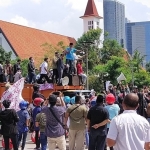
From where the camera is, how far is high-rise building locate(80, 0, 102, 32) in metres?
104

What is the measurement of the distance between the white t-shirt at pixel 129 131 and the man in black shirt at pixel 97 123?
4.13 m

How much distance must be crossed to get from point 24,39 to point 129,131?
228 ft

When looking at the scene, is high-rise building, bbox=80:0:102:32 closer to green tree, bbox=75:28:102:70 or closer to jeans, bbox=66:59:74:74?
green tree, bbox=75:28:102:70

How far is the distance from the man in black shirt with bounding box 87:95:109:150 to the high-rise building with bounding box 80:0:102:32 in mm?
94547

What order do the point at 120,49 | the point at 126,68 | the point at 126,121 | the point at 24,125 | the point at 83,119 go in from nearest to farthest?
the point at 126,121 → the point at 83,119 → the point at 24,125 → the point at 126,68 → the point at 120,49

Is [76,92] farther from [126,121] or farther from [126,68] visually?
[126,68]


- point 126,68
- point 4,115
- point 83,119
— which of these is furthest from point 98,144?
point 126,68

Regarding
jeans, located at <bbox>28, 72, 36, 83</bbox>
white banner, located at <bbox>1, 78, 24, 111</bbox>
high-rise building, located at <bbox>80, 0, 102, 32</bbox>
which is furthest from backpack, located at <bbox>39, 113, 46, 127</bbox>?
high-rise building, located at <bbox>80, 0, 102, 32</bbox>

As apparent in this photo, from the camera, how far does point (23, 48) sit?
230 ft

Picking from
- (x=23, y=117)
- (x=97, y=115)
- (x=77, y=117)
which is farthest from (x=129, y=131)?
(x=23, y=117)

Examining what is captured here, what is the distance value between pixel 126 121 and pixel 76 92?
42.0 feet

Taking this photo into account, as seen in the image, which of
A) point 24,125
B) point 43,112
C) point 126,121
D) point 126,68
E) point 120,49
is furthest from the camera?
point 120,49

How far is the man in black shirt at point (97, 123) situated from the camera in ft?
31.0

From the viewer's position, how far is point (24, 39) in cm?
7362
